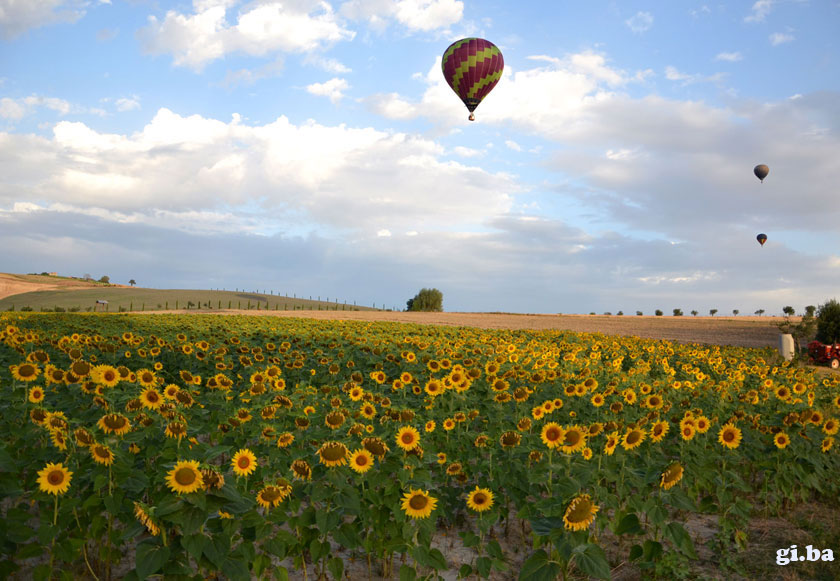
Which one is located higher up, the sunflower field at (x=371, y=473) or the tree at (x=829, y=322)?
Answer: the tree at (x=829, y=322)

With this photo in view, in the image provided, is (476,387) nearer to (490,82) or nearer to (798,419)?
(798,419)

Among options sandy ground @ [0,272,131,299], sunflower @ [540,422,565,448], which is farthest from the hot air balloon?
sandy ground @ [0,272,131,299]

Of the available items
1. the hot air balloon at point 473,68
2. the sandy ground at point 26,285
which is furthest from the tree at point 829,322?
the sandy ground at point 26,285

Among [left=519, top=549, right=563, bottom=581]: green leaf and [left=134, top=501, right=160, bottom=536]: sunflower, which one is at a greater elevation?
[left=134, top=501, right=160, bottom=536]: sunflower

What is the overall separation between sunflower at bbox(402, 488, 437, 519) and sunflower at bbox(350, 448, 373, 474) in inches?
15.6

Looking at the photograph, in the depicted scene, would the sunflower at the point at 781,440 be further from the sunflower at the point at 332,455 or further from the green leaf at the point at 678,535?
the sunflower at the point at 332,455

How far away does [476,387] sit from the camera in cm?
830

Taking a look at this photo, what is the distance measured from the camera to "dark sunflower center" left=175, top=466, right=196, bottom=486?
11.2ft

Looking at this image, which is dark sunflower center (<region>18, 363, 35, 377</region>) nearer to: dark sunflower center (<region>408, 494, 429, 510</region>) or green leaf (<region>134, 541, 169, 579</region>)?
green leaf (<region>134, 541, 169, 579</region>)

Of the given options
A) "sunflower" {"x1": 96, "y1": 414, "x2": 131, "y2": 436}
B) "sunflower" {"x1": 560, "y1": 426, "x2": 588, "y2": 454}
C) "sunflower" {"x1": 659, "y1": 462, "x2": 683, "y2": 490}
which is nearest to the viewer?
"sunflower" {"x1": 96, "y1": 414, "x2": 131, "y2": 436}

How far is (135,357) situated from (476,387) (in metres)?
6.85

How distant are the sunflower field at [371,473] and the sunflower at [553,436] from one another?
0.04 metres

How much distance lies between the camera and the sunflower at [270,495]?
405cm

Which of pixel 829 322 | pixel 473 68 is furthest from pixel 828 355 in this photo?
pixel 473 68
